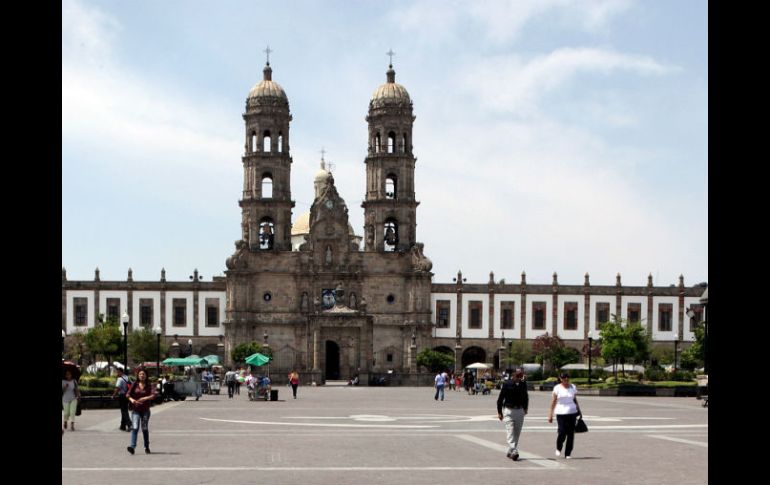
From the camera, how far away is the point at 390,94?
277ft

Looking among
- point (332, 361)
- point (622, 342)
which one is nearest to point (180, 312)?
point (332, 361)

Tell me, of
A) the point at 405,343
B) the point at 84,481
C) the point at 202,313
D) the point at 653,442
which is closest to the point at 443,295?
the point at 405,343

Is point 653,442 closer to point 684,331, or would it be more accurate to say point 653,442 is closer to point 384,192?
point 384,192

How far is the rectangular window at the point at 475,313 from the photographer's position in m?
89.4

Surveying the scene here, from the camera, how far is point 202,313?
8831 cm

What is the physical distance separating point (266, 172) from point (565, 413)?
68.0 metres

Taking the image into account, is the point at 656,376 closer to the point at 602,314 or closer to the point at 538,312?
the point at 538,312

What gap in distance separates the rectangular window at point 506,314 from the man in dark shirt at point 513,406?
236 ft

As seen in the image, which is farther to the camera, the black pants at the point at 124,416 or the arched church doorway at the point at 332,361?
the arched church doorway at the point at 332,361

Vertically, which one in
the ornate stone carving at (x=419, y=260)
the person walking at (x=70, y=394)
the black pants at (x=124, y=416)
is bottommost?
the black pants at (x=124, y=416)

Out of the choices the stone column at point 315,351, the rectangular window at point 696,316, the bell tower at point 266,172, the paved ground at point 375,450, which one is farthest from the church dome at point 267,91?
the paved ground at point 375,450

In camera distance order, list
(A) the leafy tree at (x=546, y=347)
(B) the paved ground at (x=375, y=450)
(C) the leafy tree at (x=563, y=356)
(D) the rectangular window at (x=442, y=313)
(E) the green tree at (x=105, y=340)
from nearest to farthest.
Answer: (B) the paved ground at (x=375, y=450) → (E) the green tree at (x=105, y=340) → (C) the leafy tree at (x=563, y=356) → (A) the leafy tree at (x=546, y=347) → (D) the rectangular window at (x=442, y=313)

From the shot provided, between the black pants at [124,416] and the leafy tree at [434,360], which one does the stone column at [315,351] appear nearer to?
the leafy tree at [434,360]
